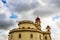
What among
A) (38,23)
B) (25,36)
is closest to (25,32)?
(25,36)

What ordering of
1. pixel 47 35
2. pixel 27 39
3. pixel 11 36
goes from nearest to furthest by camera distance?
pixel 27 39, pixel 11 36, pixel 47 35

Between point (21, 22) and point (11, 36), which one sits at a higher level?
point (21, 22)

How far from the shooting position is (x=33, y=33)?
1881 inches

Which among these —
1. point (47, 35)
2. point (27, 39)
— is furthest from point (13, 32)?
point (47, 35)

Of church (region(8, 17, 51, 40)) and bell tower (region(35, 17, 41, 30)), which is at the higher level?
bell tower (region(35, 17, 41, 30))

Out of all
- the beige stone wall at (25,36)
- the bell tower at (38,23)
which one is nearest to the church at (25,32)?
the beige stone wall at (25,36)

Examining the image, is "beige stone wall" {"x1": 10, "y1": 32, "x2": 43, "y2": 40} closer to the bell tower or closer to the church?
the church

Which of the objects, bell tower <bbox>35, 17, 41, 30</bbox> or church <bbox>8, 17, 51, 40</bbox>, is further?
bell tower <bbox>35, 17, 41, 30</bbox>

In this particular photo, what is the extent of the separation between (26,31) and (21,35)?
6.76ft

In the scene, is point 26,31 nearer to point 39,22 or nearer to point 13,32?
point 13,32

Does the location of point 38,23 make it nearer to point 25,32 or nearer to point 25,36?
point 25,32

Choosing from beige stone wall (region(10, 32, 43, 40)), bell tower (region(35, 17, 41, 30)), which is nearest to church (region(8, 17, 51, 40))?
beige stone wall (region(10, 32, 43, 40))

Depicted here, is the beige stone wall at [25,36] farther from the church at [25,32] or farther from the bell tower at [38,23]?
the bell tower at [38,23]

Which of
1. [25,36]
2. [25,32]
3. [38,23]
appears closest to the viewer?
[25,36]
